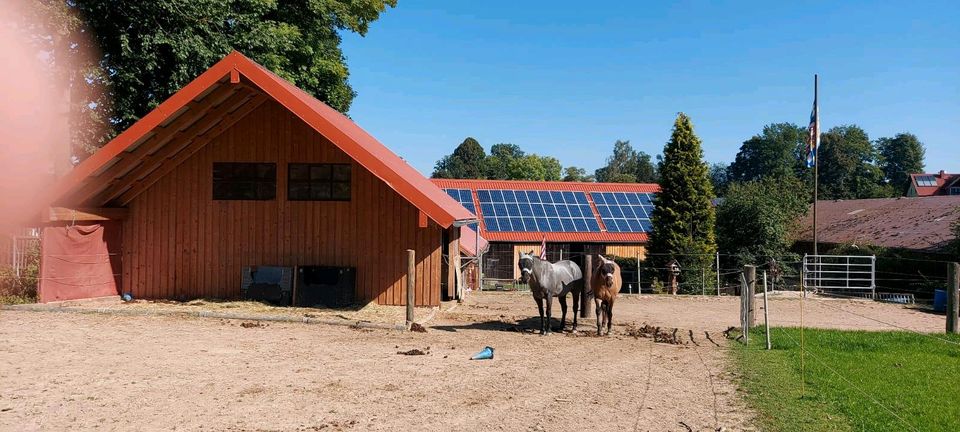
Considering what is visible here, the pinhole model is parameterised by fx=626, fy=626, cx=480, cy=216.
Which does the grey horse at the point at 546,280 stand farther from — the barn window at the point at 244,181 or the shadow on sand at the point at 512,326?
the barn window at the point at 244,181

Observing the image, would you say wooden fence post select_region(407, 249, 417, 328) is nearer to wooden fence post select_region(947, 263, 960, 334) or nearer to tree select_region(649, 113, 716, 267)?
wooden fence post select_region(947, 263, 960, 334)

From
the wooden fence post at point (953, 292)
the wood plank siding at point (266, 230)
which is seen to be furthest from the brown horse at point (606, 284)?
the wooden fence post at point (953, 292)

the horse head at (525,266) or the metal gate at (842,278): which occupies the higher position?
the horse head at (525,266)

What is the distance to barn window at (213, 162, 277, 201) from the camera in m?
16.4

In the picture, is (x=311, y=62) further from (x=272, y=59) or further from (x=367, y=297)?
(x=367, y=297)

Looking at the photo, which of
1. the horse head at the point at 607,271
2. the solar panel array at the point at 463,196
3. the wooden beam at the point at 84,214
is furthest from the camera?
the solar panel array at the point at 463,196

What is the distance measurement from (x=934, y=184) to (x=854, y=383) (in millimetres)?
79804

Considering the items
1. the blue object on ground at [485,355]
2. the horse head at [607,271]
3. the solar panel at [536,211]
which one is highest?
the solar panel at [536,211]

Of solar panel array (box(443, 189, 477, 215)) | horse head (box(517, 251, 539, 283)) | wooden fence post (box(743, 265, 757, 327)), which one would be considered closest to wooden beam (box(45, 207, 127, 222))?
horse head (box(517, 251, 539, 283))

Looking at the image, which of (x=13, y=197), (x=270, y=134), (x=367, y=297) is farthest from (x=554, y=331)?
(x=13, y=197)

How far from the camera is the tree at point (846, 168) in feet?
274

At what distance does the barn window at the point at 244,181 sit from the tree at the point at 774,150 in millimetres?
105017

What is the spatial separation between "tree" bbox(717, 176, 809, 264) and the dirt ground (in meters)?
16.0

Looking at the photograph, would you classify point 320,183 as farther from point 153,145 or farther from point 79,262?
point 79,262
